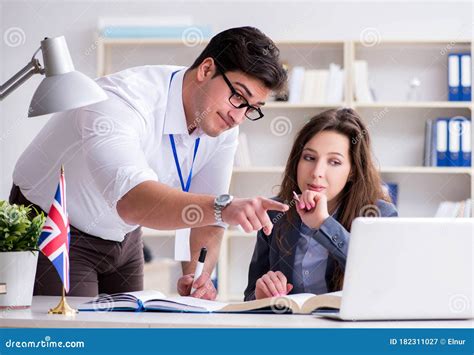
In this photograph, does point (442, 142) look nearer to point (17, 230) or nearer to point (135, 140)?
point (135, 140)

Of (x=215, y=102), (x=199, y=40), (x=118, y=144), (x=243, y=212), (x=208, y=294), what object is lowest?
(x=208, y=294)

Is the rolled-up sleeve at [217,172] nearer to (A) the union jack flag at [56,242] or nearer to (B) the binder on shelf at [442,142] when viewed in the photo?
(A) the union jack flag at [56,242]

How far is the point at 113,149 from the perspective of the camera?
1631mm

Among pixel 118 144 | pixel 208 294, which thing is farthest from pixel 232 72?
pixel 208 294

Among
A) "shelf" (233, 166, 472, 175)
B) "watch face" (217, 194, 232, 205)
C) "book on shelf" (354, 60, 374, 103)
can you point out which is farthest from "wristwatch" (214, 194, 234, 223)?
"book on shelf" (354, 60, 374, 103)

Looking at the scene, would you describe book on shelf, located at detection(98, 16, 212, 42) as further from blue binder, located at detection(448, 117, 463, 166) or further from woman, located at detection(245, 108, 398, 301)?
woman, located at detection(245, 108, 398, 301)

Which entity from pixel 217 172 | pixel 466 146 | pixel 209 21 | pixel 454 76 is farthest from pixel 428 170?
pixel 217 172

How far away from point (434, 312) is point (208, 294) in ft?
2.03

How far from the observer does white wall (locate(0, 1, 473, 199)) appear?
4.61 meters

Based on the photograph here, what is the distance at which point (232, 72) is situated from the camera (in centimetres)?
188

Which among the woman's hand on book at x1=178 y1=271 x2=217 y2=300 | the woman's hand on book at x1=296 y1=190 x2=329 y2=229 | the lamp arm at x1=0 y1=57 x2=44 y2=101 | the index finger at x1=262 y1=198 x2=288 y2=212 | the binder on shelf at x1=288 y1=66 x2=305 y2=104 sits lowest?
the woman's hand on book at x1=178 y1=271 x2=217 y2=300

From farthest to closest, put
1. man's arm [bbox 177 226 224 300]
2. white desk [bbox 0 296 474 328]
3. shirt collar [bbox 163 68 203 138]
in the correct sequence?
1. man's arm [bbox 177 226 224 300]
2. shirt collar [bbox 163 68 203 138]
3. white desk [bbox 0 296 474 328]

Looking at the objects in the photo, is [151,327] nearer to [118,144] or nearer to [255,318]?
[255,318]

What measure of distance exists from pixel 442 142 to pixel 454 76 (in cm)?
40
